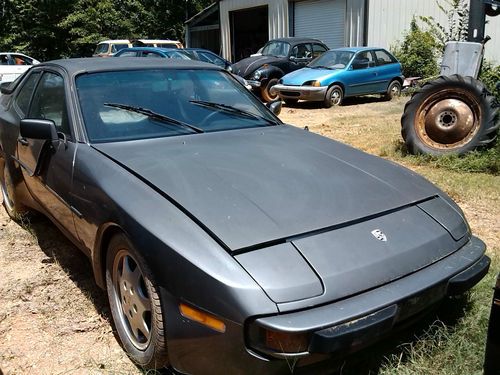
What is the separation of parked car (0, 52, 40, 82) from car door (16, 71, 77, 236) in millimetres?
12842

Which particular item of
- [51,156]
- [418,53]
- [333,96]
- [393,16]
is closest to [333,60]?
[333,96]

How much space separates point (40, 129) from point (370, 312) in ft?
7.38

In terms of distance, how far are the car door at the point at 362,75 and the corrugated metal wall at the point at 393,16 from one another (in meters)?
4.28

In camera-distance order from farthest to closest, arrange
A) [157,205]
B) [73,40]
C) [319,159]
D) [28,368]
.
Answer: [73,40] → [319,159] → [28,368] → [157,205]

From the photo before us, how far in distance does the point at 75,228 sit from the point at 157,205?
94 cm

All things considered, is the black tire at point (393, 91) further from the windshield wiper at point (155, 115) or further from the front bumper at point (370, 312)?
the front bumper at point (370, 312)

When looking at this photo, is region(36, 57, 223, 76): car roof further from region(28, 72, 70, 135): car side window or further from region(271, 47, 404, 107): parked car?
region(271, 47, 404, 107): parked car

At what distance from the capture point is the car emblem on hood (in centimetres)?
219

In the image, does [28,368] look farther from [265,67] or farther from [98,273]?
[265,67]

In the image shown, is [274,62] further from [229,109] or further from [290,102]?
[229,109]

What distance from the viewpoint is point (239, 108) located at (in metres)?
3.64

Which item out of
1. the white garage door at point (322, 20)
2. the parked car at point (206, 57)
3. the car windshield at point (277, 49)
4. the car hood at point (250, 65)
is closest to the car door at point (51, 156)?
the car hood at point (250, 65)

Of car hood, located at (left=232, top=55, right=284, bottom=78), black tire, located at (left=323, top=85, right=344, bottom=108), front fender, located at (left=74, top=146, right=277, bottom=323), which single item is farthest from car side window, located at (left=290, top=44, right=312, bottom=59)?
front fender, located at (left=74, top=146, right=277, bottom=323)

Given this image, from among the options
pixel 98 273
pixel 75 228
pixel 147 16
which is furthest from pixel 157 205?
pixel 147 16
